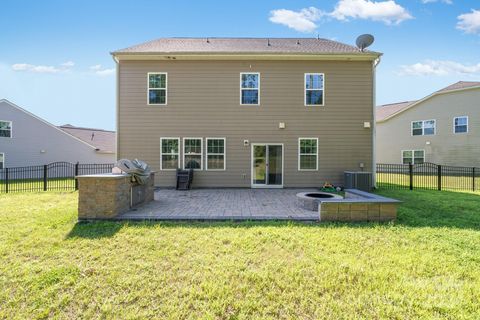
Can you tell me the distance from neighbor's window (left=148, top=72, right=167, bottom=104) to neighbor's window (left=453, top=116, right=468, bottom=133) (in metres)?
20.4

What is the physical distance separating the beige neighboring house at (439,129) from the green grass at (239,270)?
16012 mm

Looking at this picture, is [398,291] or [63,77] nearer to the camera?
[398,291]

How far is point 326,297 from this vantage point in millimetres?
2555

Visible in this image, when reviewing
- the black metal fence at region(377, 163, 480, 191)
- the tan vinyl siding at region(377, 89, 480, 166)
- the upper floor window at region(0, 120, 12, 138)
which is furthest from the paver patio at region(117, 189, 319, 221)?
the upper floor window at region(0, 120, 12, 138)

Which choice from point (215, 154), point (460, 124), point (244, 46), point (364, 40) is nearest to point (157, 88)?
point (215, 154)

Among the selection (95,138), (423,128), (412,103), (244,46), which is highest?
(244,46)

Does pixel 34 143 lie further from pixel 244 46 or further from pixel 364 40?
pixel 364 40

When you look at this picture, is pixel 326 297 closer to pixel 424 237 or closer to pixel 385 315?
pixel 385 315

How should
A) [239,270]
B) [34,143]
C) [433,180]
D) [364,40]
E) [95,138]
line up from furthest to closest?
1. [95,138]
2. [34,143]
3. [433,180]
4. [364,40]
5. [239,270]

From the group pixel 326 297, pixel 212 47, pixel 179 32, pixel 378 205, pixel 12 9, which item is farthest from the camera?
pixel 179 32

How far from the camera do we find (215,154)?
1055 cm

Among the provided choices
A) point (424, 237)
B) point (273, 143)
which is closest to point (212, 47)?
point (273, 143)

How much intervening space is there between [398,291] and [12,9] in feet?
52.4

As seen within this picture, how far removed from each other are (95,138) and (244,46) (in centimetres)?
2023
